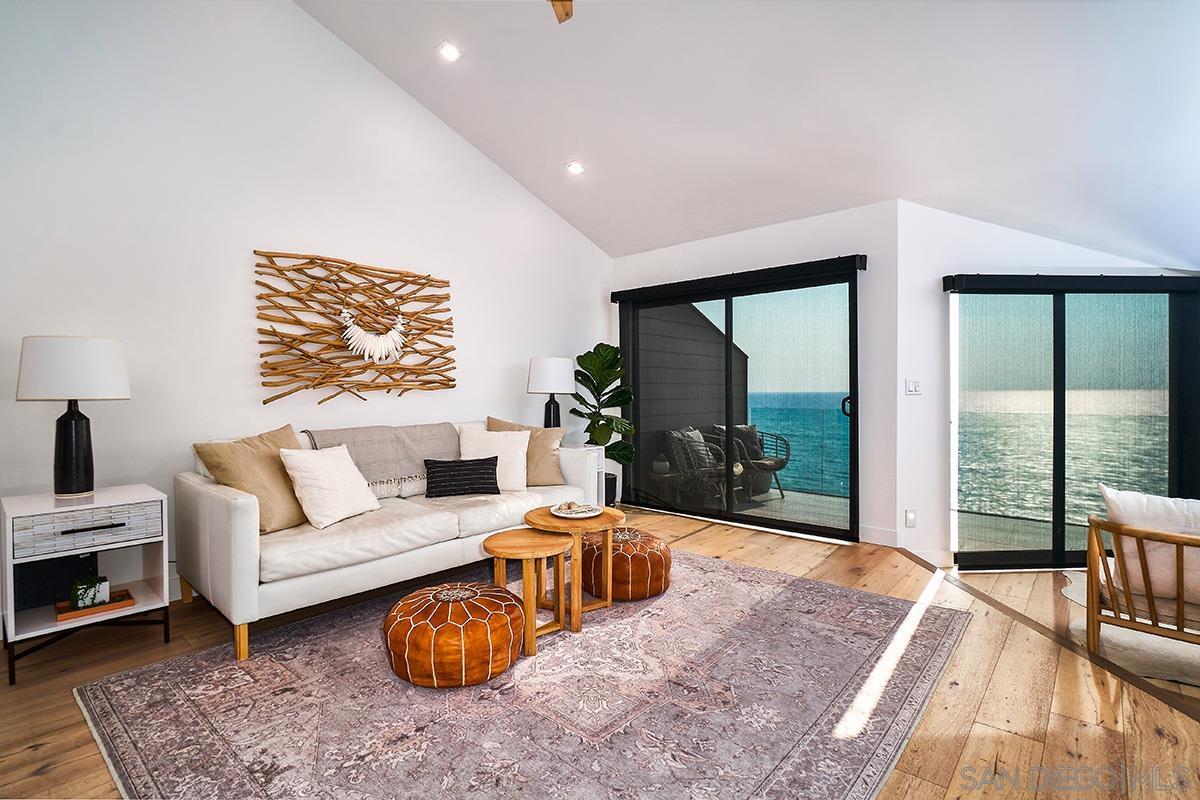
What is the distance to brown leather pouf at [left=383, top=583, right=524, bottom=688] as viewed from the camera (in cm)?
213

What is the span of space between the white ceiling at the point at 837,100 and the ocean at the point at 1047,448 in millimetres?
1102

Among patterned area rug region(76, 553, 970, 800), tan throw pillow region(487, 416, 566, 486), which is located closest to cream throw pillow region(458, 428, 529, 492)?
tan throw pillow region(487, 416, 566, 486)

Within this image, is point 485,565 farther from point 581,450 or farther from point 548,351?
point 548,351

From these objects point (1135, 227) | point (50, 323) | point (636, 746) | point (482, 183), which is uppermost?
point (482, 183)

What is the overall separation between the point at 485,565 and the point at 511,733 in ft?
6.18

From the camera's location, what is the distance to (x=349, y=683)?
225cm

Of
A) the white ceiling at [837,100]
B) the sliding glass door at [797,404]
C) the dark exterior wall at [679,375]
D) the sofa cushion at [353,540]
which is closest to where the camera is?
the sofa cushion at [353,540]

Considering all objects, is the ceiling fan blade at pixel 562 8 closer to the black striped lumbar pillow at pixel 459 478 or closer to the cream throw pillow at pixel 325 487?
the cream throw pillow at pixel 325 487

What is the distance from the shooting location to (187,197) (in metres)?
3.21

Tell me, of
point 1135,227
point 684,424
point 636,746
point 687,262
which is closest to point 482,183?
point 687,262

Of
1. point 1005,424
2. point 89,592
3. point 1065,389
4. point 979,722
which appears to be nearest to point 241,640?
point 89,592

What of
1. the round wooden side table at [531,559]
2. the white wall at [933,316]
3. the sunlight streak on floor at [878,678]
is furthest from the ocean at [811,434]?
the round wooden side table at [531,559]

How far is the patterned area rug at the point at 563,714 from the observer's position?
1.70m

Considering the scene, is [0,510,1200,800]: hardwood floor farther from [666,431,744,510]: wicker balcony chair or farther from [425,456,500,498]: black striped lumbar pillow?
[666,431,744,510]: wicker balcony chair
